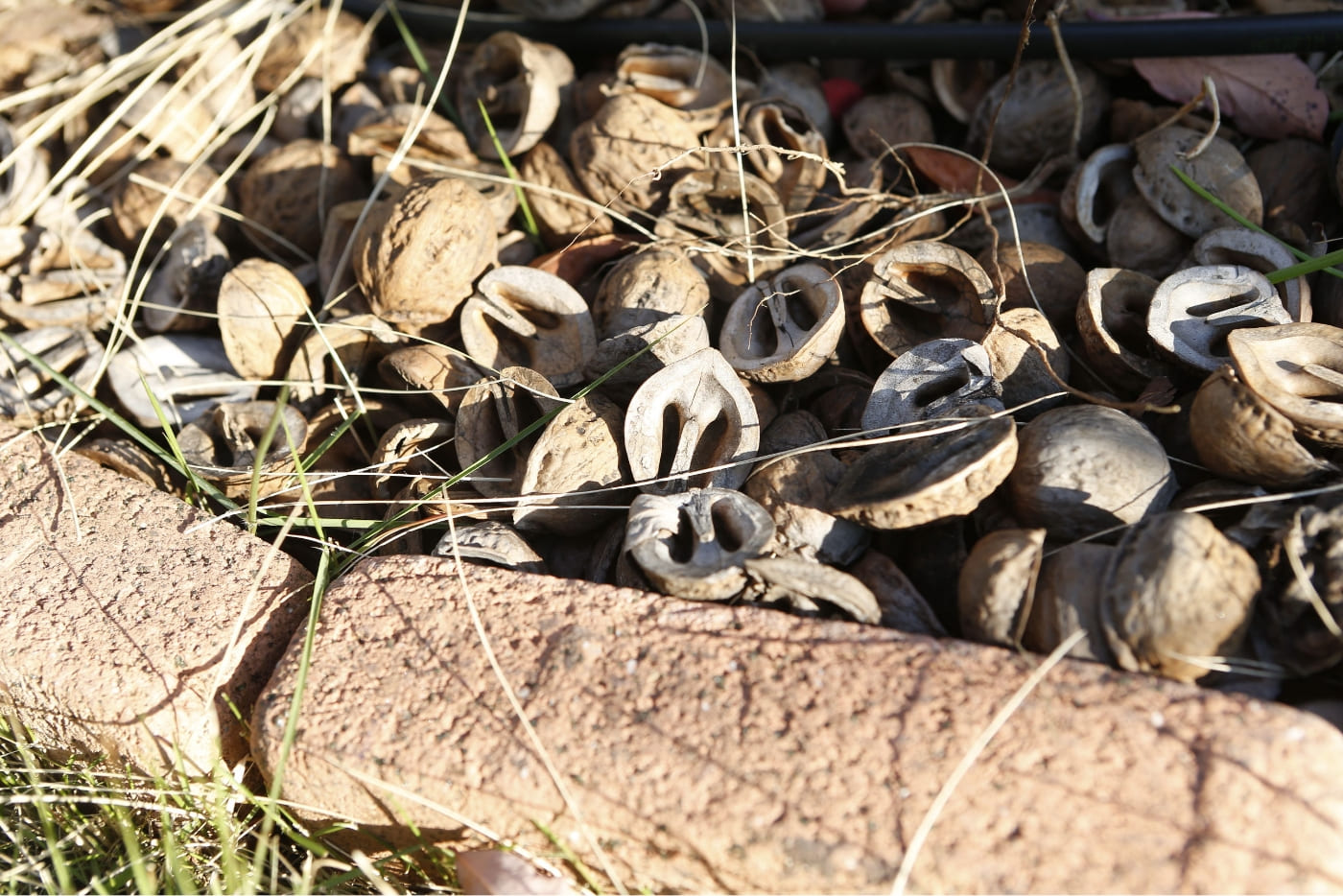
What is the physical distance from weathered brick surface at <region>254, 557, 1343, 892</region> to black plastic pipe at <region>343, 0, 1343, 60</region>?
1.99 metres

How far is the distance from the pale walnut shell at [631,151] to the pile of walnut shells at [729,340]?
0.4 inches

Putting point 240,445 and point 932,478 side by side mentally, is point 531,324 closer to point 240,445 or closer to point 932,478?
point 240,445

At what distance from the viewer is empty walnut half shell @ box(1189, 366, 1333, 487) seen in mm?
1765

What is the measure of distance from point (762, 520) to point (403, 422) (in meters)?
0.99

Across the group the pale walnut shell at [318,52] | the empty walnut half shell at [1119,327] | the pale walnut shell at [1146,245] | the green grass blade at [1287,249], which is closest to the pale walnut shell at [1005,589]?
the empty walnut half shell at [1119,327]

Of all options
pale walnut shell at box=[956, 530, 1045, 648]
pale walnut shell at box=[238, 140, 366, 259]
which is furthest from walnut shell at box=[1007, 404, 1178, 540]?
pale walnut shell at box=[238, 140, 366, 259]

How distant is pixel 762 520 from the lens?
1.86 metres

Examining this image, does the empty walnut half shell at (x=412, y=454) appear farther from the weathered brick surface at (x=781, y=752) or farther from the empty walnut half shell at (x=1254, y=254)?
the empty walnut half shell at (x=1254, y=254)

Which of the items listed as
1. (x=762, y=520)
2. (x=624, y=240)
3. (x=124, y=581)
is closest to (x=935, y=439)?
(x=762, y=520)

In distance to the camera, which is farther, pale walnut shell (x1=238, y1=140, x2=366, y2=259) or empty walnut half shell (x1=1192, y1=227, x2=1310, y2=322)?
pale walnut shell (x1=238, y1=140, x2=366, y2=259)

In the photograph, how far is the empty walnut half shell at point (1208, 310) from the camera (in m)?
2.09

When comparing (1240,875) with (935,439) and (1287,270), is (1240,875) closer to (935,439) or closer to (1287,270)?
(935,439)

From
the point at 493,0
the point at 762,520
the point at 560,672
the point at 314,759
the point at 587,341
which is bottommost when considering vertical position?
the point at 314,759

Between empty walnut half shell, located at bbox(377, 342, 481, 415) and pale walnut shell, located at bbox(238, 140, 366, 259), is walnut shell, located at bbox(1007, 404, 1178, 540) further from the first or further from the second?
pale walnut shell, located at bbox(238, 140, 366, 259)
